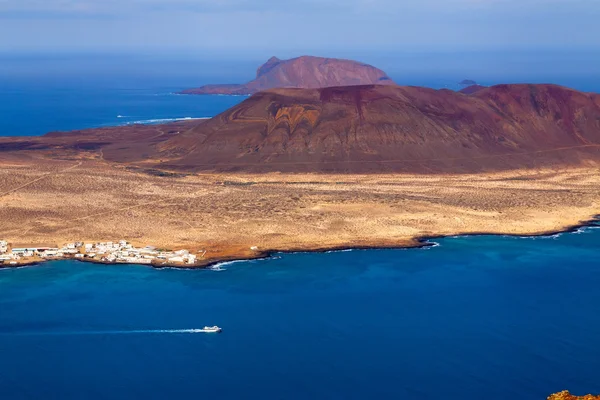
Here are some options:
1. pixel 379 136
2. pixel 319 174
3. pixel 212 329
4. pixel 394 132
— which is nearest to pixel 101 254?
pixel 212 329

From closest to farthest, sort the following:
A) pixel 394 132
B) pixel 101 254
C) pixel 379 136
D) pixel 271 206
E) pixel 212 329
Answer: pixel 212 329 < pixel 101 254 < pixel 271 206 < pixel 379 136 < pixel 394 132

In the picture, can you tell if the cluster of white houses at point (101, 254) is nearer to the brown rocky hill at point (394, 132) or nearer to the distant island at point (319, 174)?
the distant island at point (319, 174)

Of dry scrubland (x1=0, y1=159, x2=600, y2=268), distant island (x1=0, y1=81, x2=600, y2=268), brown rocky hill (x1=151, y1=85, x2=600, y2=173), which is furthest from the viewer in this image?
brown rocky hill (x1=151, y1=85, x2=600, y2=173)

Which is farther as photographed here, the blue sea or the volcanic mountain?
the volcanic mountain

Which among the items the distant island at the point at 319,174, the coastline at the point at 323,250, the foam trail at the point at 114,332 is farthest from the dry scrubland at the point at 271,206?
the foam trail at the point at 114,332

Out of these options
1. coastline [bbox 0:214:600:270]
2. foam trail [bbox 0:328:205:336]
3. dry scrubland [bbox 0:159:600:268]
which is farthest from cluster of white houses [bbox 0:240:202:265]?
foam trail [bbox 0:328:205:336]

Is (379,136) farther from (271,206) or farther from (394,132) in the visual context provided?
(271,206)

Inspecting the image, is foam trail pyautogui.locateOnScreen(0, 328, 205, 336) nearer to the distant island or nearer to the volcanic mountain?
the distant island
